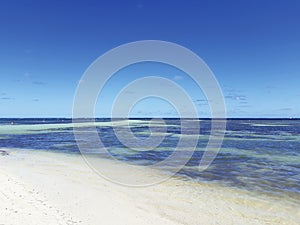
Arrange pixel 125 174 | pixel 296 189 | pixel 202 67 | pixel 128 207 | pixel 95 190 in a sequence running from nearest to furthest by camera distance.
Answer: pixel 128 207, pixel 95 190, pixel 296 189, pixel 125 174, pixel 202 67

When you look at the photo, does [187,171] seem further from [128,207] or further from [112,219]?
[112,219]

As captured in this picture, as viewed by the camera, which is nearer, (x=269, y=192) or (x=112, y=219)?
(x=112, y=219)

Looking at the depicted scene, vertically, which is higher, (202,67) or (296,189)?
(202,67)

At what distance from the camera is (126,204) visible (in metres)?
10.4

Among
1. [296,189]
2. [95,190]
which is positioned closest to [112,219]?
[95,190]

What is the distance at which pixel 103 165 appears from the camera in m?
18.8

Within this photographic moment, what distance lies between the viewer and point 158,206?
1030cm

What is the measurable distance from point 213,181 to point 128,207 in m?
6.01

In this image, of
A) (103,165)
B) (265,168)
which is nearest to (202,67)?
(265,168)

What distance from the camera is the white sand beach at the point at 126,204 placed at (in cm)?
839

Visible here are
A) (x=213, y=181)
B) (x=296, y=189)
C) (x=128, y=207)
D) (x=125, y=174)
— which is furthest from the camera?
(x=125, y=174)

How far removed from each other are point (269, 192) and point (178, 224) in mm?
5867

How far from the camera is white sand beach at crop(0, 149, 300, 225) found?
27.5 ft

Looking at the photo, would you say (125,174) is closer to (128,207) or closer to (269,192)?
(128,207)
